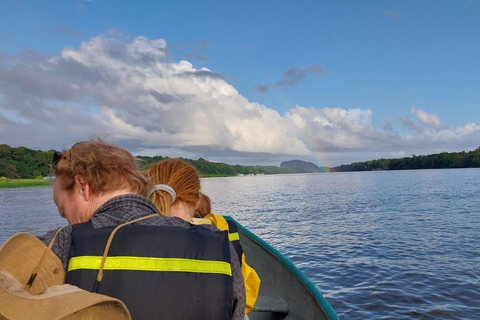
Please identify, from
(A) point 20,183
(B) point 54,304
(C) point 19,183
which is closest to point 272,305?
(B) point 54,304

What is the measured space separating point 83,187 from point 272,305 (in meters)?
4.32

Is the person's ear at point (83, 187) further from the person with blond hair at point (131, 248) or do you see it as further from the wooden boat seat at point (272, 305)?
the wooden boat seat at point (272, 305)

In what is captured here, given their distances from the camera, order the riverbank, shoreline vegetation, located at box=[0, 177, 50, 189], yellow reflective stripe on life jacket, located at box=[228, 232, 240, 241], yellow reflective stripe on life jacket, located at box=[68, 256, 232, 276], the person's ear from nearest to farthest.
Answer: yellow reflective stripe on life jacket, located at box=[68, 256, 232, 276] < the person's ear < yellow reflective stripe on life jacket, located at box=[228, 232, 240, 241] < the riverbank < shoreline vegetation, located at box=[0, 177, 50, 189]

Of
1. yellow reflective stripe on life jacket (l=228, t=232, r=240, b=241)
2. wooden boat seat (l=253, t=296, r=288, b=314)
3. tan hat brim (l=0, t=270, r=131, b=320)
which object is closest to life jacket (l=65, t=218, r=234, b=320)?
tan hat brim (l=0, t=270, r=131, b=320)

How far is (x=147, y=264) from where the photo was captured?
186cm

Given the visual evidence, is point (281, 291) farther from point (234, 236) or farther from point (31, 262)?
point (31, 262)

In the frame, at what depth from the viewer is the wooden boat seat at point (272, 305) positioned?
5.67 metres

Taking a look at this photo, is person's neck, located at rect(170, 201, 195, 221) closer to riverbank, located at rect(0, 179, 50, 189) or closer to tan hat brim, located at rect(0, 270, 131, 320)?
tan hat brim, located at rect(0, 270, 131, 320)

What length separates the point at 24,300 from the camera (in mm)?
1451

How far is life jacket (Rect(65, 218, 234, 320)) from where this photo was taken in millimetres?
1805

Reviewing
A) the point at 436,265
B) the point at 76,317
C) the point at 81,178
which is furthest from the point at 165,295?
the point at 436,265

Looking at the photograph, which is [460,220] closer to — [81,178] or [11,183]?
[81,178]

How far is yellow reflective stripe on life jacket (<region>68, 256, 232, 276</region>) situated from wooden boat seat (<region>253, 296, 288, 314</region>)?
159 inches

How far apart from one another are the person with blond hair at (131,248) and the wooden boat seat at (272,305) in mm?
3743
